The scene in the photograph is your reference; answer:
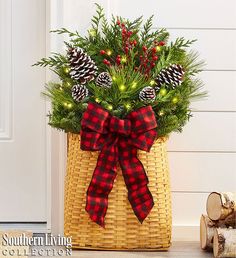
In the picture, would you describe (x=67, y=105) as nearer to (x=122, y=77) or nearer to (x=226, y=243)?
(x=122, y=77)

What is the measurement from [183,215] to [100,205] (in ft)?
1.38

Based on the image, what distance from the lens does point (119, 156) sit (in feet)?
5.04

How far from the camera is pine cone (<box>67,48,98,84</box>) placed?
1.54m

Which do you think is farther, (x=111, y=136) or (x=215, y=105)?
(x=215, y=105)

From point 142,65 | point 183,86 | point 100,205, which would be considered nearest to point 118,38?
point 142,65

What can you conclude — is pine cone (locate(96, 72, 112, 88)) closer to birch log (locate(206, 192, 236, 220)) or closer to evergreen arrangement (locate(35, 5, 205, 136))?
evergreen arrangement (locate(35, 5, 205, 136))

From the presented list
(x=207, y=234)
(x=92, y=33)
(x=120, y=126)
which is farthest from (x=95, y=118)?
(x=207, y=234)

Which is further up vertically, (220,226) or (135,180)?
(135,180)

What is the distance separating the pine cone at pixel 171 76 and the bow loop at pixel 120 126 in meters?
0.15

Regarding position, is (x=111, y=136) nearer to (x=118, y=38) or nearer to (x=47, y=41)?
(x=118, y=38)

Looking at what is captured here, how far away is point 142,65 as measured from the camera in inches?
62.2

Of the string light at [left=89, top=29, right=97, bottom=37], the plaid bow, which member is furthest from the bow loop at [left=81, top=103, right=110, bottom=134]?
the string light at [left=89, top=29, right=97, bottom=37]

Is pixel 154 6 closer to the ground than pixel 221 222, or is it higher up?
higher up

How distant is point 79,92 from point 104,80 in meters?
0.07
